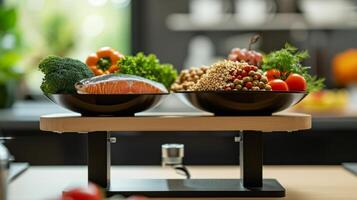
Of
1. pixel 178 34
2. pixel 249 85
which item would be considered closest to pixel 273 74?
pixel 249 85

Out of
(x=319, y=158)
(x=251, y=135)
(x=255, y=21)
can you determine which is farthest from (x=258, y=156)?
(x=255, y=21)

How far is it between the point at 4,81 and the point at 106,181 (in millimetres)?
1931

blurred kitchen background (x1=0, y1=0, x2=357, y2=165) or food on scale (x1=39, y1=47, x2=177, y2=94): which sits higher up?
blurred kitchen background (x1=0, y1=0, x2=357, y2=165)

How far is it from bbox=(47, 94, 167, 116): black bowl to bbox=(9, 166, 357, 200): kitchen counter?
0.74 feet

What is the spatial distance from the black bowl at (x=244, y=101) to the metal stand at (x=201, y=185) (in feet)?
0.25

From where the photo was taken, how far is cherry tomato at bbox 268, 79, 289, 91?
5.54 ft

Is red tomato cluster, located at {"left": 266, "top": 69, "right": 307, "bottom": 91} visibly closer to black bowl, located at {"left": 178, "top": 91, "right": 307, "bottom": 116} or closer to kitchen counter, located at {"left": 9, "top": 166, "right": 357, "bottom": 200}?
black bowl, located at {"left": 178, "top": 91, "right": 307, "bottom": 116}

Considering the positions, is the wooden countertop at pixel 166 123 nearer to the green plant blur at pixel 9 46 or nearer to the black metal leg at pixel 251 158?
the black metal leg at pixel 251 158

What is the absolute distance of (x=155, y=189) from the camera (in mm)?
1687

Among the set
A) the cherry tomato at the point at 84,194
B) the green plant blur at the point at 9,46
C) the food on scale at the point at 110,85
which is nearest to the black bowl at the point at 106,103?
the food on scale at the point at 110,85

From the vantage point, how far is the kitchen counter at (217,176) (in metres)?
1.71

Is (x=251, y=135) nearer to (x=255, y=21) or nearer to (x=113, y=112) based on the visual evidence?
(x=113, y=112)

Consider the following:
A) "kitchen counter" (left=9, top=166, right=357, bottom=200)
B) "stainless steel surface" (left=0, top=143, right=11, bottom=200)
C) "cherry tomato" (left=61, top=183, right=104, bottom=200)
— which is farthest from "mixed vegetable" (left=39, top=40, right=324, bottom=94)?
"cherry tomato" (left=61, top=183, right=104, bottom=200)

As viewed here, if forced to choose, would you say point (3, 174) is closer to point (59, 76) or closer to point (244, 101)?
point (59, 76)
